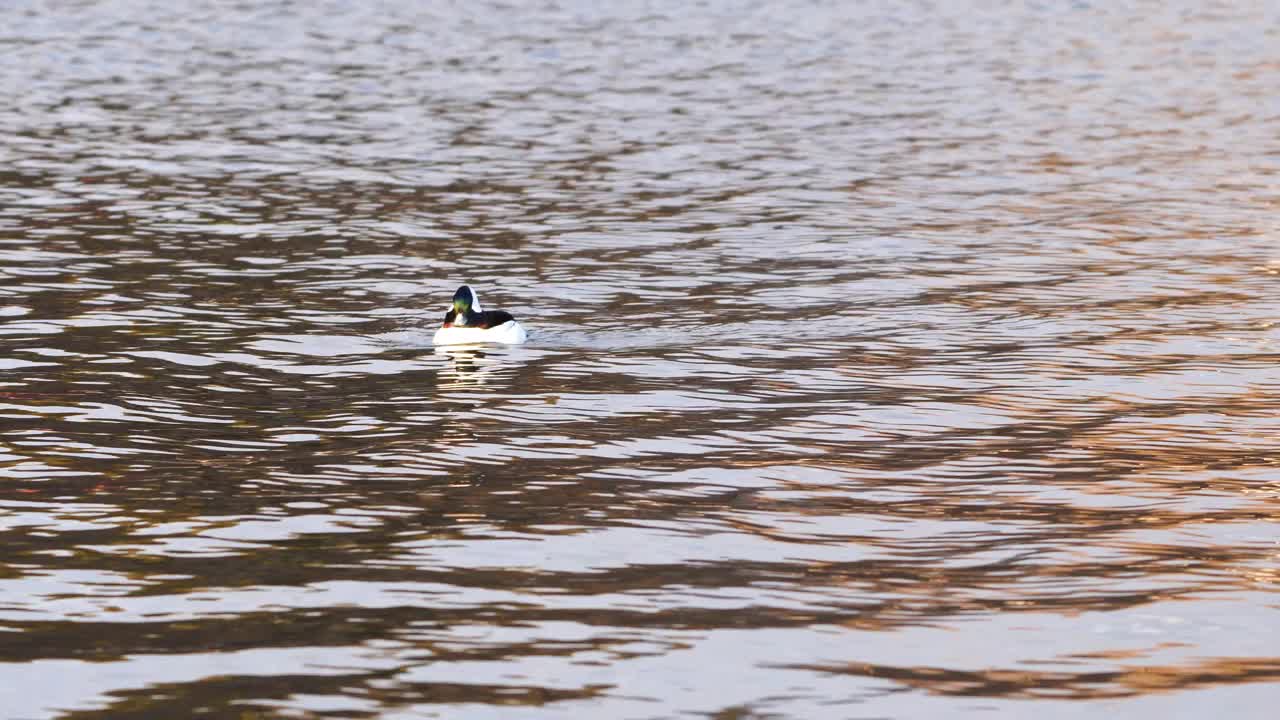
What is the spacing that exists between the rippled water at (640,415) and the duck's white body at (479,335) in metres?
0.18

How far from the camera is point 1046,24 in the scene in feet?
217

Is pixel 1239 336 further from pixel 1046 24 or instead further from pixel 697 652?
pixel 1046 24

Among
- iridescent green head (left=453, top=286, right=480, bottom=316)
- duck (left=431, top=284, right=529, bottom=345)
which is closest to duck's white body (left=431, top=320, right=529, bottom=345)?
duck (left=431, top=284, right=529, bottom=345)

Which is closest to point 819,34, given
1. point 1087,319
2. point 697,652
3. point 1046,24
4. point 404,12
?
point 1046,24

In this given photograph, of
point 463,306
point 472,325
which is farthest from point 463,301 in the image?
point 472,325

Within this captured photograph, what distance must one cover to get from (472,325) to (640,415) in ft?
13.1

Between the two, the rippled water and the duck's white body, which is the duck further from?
the rippled water

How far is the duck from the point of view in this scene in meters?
21.6

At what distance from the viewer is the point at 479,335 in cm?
2162

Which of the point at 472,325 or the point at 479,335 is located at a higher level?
the point at 472,325

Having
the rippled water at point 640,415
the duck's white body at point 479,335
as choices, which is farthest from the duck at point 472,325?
the rippled water at point 640,415

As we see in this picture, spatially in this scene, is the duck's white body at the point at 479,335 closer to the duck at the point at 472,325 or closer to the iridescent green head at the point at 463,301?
the duck at the point at 472,325

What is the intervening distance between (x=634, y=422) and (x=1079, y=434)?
3693 mm

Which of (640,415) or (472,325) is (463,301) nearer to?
(472,325)
